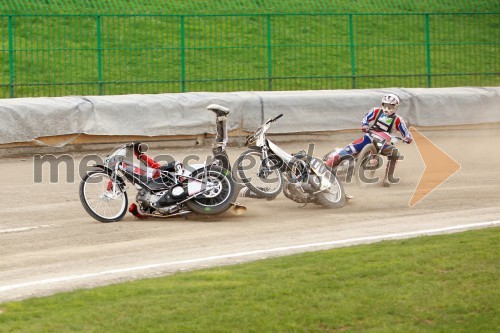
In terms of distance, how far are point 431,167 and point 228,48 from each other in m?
6.18

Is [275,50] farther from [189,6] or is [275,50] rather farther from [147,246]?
[147,246]

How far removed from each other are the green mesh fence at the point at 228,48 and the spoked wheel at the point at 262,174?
7.28 m

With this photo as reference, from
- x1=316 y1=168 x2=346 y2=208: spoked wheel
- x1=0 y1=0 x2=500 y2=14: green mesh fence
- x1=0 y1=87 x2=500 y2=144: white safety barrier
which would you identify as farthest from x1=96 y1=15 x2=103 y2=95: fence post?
x1=316 y1=168 x2=346 y2=208: spoked wheel

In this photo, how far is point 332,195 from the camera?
49.9 feet

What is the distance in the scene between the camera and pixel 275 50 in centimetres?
2430

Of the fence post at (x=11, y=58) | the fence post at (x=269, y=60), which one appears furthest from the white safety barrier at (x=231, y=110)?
the fence post at (x=269, y=60)

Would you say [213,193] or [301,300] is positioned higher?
[213,193]

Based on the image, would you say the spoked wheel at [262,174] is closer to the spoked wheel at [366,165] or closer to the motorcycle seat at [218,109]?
the motorcycle seat at [218,109]

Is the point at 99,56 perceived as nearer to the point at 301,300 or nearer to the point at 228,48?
the point at 228,48

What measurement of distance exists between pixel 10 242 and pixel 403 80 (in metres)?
15.2

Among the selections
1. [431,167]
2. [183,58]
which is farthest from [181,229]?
[183,58]

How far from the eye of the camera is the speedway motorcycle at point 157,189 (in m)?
13.8

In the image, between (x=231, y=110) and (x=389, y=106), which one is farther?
(x=231, y=110)

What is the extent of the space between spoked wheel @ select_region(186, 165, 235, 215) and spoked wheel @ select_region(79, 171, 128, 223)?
0.93 meters
